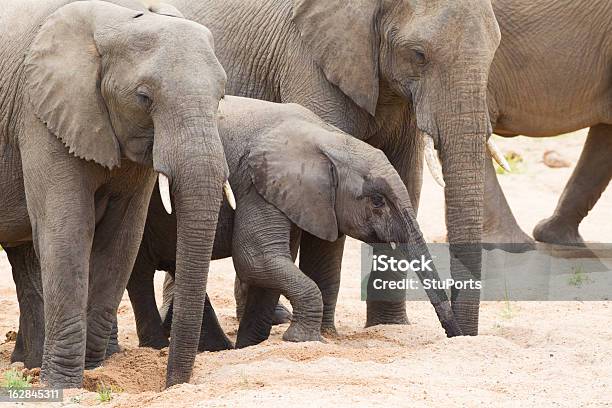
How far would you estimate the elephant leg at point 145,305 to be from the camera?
26.1ft

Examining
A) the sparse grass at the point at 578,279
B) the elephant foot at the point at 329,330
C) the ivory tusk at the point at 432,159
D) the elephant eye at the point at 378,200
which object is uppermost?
the ivory tusk at the point at 432,159

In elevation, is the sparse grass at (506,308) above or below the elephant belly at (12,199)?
below

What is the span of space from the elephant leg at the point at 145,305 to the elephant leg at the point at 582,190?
3663 mm

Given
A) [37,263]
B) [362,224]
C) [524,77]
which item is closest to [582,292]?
[524,77]

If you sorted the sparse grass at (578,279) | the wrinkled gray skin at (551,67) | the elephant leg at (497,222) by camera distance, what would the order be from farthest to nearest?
1. the elephant leg at (497,222)
2. the wrinkled gray skin at (551,67)
3. the sparse grass at (578,279)

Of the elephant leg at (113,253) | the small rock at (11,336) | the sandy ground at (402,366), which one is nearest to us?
the sandy ground at (402,366)

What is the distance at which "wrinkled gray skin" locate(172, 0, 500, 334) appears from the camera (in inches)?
293

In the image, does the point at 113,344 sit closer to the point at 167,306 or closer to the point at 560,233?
the point at 167,306

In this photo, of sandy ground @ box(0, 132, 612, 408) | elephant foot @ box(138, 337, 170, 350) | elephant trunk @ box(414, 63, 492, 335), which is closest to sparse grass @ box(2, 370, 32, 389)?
sandy ground @ box(0, 132, 612, 408)

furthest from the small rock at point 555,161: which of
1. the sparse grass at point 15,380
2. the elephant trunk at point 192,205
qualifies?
the elephant trunk at point 192,205

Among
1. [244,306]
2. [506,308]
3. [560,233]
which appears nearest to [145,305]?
[244,306]

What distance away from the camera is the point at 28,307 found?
24.5 ft

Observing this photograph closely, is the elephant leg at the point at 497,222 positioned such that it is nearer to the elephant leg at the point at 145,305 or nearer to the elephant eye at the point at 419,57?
the elephant eye at the point at 419,57

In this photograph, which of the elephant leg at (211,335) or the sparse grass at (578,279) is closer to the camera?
the elephant leg at (211,335)
